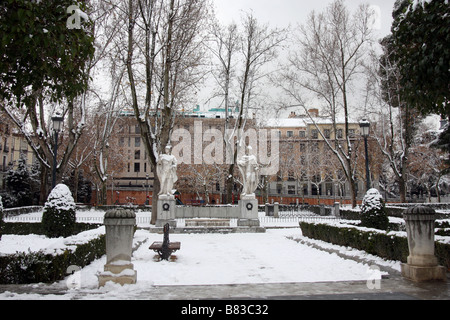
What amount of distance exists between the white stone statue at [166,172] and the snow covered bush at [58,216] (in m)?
6.62

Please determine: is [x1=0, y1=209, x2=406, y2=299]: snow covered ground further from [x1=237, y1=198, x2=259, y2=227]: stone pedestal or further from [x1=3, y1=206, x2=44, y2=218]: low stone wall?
[x1=3, y1=206, x2=44, y2=218]: low stone wall

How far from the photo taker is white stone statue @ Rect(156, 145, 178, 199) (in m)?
20.0

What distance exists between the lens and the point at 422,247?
735cm

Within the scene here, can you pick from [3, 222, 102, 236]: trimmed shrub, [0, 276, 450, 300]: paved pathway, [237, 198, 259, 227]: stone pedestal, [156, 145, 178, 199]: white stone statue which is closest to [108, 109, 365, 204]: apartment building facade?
[156, 145, 178, 199]: white stone statue

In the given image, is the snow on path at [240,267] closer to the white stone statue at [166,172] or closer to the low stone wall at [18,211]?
the white stone statue at [166,172]

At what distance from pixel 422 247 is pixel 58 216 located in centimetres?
1205

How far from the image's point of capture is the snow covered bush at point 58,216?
536 inches

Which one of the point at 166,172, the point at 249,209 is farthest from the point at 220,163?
the point at 166,172

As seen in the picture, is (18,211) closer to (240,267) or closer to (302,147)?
(240,267)
